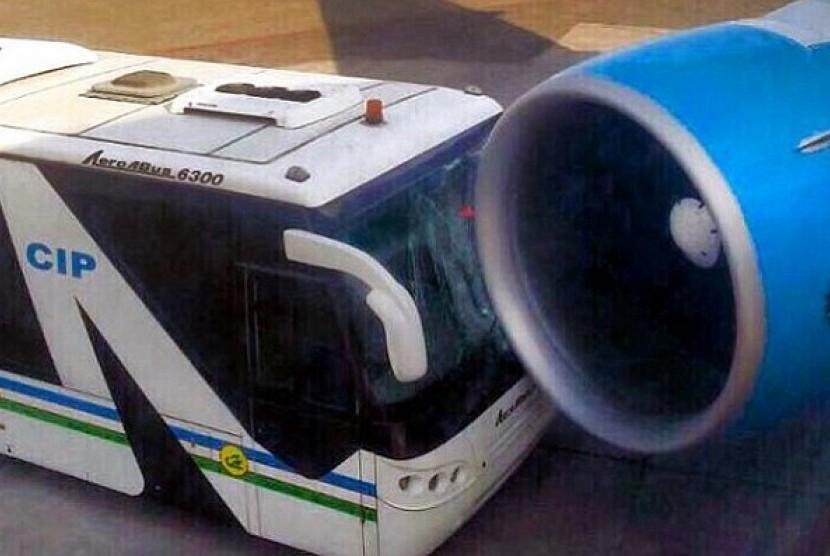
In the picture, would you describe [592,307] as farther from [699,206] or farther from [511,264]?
[699,206]

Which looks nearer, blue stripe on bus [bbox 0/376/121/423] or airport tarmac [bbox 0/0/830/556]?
blue stripe on bus [bbox 0/376/121/423]

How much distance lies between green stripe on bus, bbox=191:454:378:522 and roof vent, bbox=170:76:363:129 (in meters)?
1.62

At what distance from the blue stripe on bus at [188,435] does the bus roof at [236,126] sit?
3.95ft

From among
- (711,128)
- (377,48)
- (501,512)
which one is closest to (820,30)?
(711,128)

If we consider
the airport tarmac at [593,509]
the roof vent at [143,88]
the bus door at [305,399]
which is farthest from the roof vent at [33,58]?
the bus door at [305,399]

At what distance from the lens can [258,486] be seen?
589 centimetres

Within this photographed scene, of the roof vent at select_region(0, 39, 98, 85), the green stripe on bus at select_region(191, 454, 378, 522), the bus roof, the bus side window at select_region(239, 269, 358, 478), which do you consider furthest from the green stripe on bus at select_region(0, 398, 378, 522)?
the roof vent at select_region(0, 39, 98, 85)

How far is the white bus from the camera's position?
548 cm

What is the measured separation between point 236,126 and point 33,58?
71.4 inches

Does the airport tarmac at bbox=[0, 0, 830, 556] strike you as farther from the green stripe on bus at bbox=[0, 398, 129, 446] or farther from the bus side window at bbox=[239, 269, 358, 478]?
the bus side window at bbox=[239, 269, 358, 478]

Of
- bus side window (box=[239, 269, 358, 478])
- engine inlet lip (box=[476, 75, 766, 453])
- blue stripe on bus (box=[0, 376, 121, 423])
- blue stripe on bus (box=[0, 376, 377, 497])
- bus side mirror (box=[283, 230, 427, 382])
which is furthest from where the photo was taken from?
blue stripe on bus (box=[0, 376, 121, 423])

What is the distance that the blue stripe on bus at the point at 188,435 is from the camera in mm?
5621

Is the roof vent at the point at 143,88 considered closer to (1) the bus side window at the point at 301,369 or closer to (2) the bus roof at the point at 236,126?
(2) the bus roof at the point at 236,126

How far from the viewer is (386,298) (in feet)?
16.9
